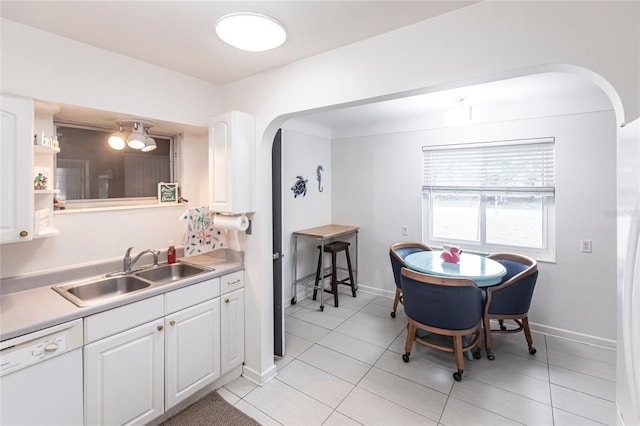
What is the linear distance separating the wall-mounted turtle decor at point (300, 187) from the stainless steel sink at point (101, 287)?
87.4 inches

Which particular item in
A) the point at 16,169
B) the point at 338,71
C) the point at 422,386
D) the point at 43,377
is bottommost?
the point at 422,386

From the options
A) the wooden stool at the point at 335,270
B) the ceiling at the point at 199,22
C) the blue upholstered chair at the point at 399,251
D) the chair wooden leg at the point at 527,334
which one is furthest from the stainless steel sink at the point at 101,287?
the chair wooden leg at the point at 527,334

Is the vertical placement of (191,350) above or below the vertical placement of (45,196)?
below

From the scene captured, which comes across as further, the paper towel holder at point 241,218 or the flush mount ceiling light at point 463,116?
the flush mount ceiling light at point 463,116

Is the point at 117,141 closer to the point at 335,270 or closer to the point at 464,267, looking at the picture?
the point at 335,270

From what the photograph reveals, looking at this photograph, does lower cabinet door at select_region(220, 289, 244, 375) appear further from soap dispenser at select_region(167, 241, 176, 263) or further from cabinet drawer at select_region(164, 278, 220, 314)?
soap dispenser at select_region(167, 241, 176, 263)

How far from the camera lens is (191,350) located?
209cm

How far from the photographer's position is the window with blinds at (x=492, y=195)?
3225 mm

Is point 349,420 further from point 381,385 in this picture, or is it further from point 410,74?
point 410,74

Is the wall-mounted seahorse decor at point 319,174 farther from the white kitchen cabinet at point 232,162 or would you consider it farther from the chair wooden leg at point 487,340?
the chair wooden leg at point 487,340

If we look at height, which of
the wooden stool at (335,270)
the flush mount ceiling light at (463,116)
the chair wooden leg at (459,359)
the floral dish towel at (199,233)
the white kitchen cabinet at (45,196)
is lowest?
the chair wooden leg at (459,359)

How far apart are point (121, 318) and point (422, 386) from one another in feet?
7.12

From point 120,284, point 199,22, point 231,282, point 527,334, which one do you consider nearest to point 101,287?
point 120,284

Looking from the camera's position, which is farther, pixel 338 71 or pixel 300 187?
pixel 300 187
